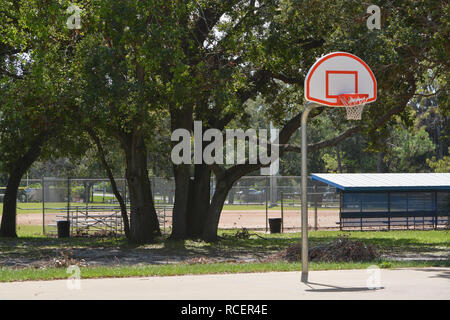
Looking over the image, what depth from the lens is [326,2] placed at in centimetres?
1855

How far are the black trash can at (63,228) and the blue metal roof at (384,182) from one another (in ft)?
39.4

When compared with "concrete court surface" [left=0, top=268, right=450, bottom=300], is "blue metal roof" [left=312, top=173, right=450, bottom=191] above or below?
above

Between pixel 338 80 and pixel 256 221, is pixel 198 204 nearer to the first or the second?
pixel 338 80

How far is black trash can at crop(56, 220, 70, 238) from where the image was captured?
27.5 meters

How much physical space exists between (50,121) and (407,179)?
1876cm

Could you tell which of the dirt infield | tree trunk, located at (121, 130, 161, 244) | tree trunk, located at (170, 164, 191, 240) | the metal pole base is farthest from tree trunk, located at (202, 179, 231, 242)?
the metal pole base

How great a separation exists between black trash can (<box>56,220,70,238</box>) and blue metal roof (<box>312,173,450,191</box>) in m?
12.0

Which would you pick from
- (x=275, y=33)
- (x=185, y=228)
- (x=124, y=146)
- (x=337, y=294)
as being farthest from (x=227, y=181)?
(x=337, y=294)

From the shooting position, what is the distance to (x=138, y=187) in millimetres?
23109

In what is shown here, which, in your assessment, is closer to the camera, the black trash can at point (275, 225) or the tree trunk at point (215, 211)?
the tree trunk at point (215, 211)

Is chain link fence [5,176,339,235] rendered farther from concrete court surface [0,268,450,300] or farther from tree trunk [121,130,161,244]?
concrete court surface [0,268,450,300]

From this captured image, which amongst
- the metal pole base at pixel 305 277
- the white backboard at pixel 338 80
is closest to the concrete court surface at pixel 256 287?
the metal pole base at pixel 305 277

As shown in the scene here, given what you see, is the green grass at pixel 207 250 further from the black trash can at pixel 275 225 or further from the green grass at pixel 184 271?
the black trash can at pixel 275 225

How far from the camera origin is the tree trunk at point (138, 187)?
22.8 meters
